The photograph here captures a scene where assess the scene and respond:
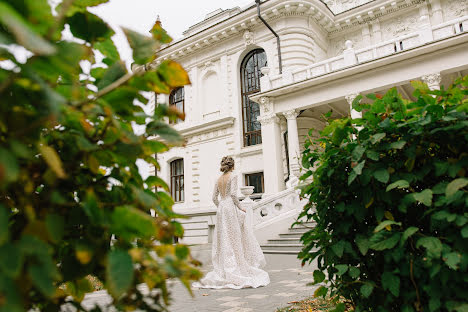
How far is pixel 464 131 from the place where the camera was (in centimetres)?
169

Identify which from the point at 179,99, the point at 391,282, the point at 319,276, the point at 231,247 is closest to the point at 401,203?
the point at 391,282

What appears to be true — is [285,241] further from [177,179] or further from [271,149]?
[177,179]

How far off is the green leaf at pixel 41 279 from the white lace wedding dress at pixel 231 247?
222 inches

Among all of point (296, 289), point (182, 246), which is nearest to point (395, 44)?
point (296, 289)

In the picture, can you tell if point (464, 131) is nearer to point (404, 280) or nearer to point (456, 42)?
point (404, 280)

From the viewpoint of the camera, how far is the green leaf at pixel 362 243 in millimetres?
1840

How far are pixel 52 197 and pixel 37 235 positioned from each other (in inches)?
3.4

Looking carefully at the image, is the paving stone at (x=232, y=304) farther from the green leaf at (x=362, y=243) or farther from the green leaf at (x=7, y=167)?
the green leaf at (x=7, y=167)

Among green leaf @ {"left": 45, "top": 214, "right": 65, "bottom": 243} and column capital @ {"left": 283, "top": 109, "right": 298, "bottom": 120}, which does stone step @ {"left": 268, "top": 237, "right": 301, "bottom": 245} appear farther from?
green leaf @ {"left": 45, "top": 214, "right": 65, "bottom": 243}

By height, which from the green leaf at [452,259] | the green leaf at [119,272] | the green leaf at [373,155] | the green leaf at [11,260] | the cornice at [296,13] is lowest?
the green leaf at [452,259]

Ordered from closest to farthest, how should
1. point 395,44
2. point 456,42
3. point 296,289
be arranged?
point 296,289
point 456,42
point 395,44

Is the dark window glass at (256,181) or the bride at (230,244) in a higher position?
the dark window glass at (256,181)

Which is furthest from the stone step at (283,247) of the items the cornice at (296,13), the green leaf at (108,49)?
the cornice at (296,13)

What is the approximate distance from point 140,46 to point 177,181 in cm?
2254
